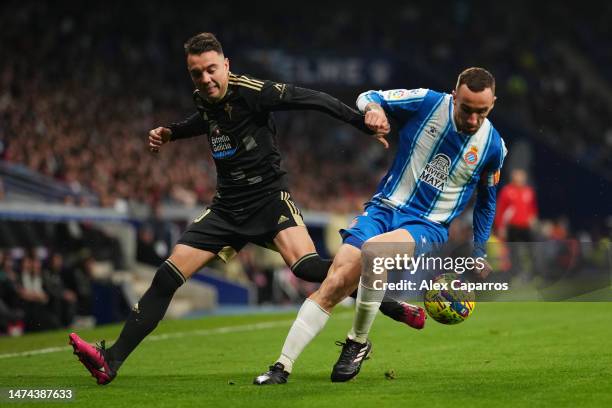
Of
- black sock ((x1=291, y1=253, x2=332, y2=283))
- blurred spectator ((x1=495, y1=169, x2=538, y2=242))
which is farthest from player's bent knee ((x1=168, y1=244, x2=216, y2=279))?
blurred spectator ((x1=495, y1=169, x2=538, y2=242))

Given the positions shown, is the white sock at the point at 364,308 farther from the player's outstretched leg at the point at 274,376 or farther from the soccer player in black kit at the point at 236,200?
the player's outstretched leg at the point at 274,376

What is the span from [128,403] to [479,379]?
2.35m

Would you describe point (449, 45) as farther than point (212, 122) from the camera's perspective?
Yes

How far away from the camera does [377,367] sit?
7.93 m

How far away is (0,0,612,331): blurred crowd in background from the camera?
1909 centimetres

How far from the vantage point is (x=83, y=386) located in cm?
699

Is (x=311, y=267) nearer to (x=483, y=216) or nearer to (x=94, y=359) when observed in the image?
(x=483, y=216)

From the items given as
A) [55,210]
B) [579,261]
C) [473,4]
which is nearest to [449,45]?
[473,4]

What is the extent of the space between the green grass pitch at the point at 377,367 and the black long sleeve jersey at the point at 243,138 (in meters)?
1.30

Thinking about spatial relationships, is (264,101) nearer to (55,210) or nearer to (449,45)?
(55,210)

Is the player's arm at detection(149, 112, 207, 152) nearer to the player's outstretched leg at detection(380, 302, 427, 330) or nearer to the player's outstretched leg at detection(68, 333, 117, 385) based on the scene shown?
the player's outstretched leg at detection(68, 333, 117, 385)

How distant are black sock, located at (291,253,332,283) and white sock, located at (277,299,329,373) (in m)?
0.43

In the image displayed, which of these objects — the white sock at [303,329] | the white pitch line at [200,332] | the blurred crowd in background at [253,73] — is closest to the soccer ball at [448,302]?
the white sock at [303,329]

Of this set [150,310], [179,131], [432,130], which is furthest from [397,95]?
[150,310]
